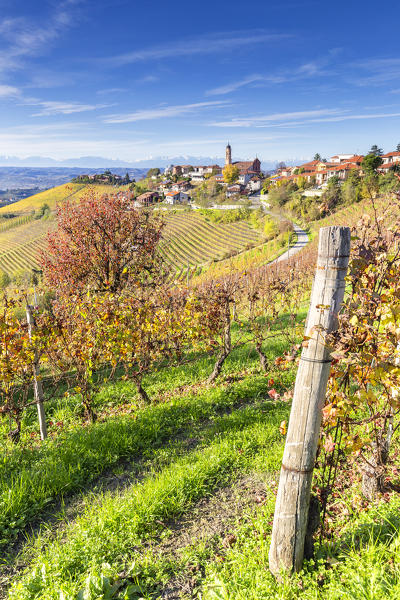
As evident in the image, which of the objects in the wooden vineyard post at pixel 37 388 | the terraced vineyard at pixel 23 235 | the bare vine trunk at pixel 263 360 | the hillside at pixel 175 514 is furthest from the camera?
the terraced vineyard at pixel 23 235

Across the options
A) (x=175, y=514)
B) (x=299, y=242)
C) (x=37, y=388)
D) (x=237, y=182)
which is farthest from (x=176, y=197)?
(x=175, y=514)

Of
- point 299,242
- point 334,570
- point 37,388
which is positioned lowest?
point 299,242

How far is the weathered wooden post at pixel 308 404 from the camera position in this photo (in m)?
2.15

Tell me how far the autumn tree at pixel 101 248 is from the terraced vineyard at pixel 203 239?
121 feet

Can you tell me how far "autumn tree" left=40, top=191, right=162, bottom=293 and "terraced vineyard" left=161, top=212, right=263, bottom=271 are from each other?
37.0 m

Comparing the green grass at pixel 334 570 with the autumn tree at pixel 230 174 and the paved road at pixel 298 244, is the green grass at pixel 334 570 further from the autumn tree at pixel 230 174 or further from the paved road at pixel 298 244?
the autumn tree at pixel 230 174

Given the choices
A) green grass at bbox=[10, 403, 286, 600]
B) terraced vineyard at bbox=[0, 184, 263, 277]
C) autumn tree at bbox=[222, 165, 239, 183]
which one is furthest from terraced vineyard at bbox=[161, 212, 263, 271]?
green grass at bbox=[10, 403, 286, 600]

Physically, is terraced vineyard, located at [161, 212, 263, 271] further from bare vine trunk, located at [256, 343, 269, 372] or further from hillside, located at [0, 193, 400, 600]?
hillside, located at [0, 193, 400, 600]

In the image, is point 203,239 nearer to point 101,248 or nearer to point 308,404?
point 101,248

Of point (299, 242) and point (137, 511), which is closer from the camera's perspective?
point (137, 511)

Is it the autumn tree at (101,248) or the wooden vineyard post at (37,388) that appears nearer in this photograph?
the wooden vineyard post at (37,388)

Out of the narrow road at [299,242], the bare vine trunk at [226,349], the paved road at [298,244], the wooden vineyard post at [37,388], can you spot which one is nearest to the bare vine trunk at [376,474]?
the bare vine trunk at [226,349]

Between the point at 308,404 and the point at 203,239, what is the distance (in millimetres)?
60912

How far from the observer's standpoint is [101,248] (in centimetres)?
1038
